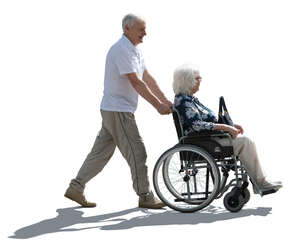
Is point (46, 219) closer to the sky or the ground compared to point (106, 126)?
closer to the ground

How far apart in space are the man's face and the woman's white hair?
0.46 metres

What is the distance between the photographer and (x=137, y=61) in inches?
241

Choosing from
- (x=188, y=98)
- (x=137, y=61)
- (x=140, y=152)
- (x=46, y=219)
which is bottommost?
(x=46, y=219)

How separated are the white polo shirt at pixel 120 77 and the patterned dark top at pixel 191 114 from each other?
17.8 inches

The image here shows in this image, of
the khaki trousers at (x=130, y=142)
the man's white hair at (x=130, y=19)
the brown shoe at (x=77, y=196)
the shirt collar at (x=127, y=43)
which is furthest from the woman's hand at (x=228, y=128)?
the brown shoe at (x=77, y=196)

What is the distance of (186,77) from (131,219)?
4.48 ft

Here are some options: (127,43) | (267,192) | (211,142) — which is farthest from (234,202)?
(127,43)

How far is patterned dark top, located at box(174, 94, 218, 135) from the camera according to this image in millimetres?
5887

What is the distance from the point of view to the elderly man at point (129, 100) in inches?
236

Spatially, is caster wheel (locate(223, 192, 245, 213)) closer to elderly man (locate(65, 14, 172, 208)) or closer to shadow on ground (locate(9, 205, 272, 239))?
shadow on ground (locate(9, 205, 272, 239))

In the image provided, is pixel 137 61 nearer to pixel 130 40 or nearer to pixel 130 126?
pixel 130 40

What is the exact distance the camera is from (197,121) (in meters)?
5.90

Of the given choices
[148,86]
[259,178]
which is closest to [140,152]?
[148,86]

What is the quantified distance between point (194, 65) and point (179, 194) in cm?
123
